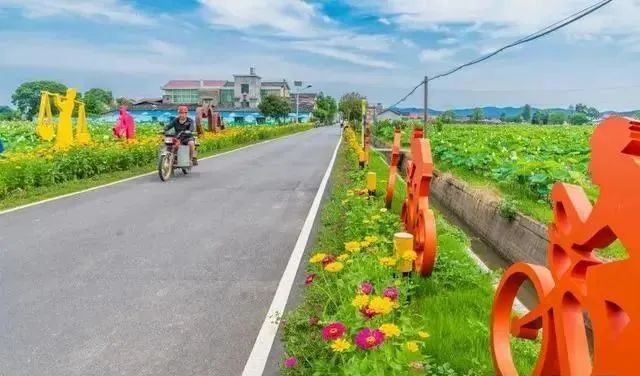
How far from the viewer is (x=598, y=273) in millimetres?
1756

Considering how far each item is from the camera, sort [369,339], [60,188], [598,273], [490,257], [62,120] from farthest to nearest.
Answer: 1. [62,120]
2. [60,188]
3. [490,257]
4. [369,339]
5. [598,273]

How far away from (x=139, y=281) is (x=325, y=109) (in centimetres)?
10711

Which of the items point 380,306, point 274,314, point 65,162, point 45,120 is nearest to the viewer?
point 380,306

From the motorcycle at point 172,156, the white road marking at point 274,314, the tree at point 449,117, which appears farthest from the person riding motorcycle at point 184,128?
the tree at point 449,117

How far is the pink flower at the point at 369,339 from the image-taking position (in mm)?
2486

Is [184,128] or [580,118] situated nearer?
[184,128]

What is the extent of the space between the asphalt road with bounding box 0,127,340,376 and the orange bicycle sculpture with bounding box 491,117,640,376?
6.70ft

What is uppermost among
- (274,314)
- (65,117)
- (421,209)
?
(65,117)

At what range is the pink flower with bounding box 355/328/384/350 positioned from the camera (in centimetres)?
249

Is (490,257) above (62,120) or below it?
below

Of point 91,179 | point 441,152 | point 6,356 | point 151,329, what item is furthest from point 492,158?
point 6,356

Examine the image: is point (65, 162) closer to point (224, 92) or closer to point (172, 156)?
point (172, 156)

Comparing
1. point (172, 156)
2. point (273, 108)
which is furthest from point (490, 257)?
point (273, 108)

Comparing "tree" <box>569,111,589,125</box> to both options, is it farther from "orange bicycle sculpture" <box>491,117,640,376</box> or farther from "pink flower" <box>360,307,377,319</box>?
"orange bicycle sculpture" <box>491,117,640,376</box>
